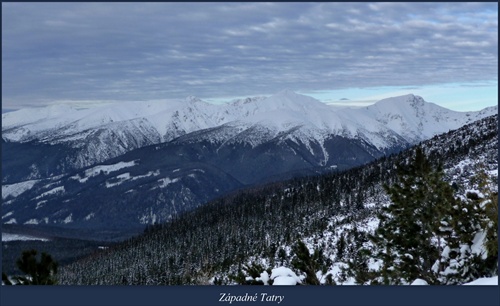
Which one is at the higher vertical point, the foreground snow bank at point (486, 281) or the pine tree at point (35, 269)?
the foreground snow bank at point (486, 281)

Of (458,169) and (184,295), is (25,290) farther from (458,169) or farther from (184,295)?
(458,169)

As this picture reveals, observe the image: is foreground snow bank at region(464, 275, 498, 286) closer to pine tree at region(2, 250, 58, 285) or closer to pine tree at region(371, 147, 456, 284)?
pine tree at region(371, 147, 456, 284)

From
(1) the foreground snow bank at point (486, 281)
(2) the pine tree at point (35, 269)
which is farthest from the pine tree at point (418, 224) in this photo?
(2) the pine tree at point (35, 269)

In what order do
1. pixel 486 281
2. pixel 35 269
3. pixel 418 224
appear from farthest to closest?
pixel 418 224 < pixel 35 269 < pixel 486 281

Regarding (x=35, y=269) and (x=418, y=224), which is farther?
(x=418, y=224)

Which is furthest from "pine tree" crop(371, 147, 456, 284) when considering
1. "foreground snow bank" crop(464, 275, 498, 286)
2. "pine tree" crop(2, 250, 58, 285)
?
"pine tree" crop(2, 250, 58, 285)

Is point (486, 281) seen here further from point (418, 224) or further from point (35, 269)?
point (35, 269)

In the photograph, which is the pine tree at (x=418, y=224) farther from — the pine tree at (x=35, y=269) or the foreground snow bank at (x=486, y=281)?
the pine tree at (x=35, y=269)

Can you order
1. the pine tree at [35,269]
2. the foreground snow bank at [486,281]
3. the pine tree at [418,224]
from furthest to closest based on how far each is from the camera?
the pine tree at [418,224] < the pine tree at [35,269] < the foreground snow bank at [486,281]

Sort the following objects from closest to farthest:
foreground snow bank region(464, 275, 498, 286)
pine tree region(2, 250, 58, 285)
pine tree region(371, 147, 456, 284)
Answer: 1. foreground snow bank region(464, 275, 498, 286)
2. pine tree region(2, 250, 58, 285)
3. pine tree region(371, 147, 456, 284)

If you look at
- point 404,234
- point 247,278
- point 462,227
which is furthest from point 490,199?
point 247,278

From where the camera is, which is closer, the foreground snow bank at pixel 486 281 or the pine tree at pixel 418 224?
the foreground snow bank at pixel 486 281

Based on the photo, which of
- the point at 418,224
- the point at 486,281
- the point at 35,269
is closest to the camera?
the point at 486,281

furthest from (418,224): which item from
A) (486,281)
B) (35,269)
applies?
(35,269)
